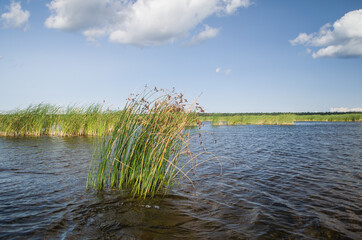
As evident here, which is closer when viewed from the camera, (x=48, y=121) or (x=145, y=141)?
(x=145, y=141)

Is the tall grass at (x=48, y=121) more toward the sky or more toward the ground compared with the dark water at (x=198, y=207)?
more toward the sky

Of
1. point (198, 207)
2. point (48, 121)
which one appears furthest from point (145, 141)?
point (48, 121)

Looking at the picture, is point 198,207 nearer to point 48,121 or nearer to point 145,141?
point 145,141

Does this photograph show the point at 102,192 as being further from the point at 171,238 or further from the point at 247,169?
the point at 247,169

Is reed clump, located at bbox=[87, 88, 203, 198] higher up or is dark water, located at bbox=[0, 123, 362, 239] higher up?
reed clump, located at bbox=[87, 88, 203, 198]

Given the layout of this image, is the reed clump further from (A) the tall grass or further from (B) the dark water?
(A) the tall grass

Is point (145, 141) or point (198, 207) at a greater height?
point (145, 141)

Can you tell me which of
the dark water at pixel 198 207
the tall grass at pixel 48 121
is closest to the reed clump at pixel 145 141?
the dark water at pixel 198 207

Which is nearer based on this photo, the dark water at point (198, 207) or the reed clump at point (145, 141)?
the dark water at point (198, 207)

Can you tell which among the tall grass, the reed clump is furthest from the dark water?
the tall grass

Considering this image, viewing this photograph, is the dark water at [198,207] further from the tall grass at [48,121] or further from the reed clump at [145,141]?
the tall grass at [48,121]

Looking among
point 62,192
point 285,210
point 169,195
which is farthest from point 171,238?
point 62,192

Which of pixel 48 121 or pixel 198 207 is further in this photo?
pixel 48 121

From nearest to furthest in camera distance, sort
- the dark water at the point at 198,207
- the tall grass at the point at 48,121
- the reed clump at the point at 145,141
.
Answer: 1. the dark water at the point at 198,207
2. the reed clump at the point at 145,141
3. the tall grass at the point at 48,121
